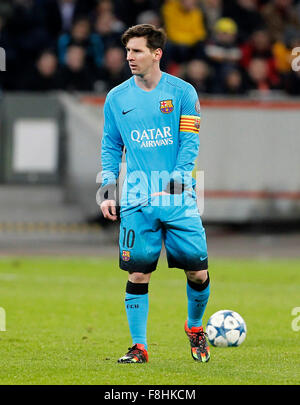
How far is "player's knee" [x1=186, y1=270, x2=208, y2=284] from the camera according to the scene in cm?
836

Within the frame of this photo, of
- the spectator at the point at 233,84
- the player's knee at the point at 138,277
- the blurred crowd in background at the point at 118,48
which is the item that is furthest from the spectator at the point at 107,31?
the player's knee at the point at 138,277

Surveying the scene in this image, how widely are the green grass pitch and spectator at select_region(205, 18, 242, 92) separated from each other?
180 inches

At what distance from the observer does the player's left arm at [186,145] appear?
26.9 feet

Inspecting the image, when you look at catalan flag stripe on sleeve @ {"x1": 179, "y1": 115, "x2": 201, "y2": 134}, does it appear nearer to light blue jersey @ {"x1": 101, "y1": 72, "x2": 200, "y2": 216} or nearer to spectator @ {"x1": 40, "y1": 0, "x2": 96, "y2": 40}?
light blue jersey @ {"x1": 101, "y1": 72, "x2": 200, "y2": 216}

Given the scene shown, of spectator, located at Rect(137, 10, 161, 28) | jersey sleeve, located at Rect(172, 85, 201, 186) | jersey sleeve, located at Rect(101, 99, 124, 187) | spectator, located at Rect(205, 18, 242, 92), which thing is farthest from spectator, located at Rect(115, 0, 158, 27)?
jersey sleeve, located at Rect(172, 85, 201, 186)

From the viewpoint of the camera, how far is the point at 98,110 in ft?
66.4

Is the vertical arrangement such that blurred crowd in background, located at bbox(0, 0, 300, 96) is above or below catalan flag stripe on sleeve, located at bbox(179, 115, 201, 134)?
above

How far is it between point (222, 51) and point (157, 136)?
12998 millimetres

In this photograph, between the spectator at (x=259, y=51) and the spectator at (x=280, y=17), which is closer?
the spectator at (x=259, y=51)

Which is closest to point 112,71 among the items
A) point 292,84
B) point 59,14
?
point 59,14

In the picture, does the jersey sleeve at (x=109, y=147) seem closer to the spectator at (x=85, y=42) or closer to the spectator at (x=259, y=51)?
the spectator at (x=85, y=42)

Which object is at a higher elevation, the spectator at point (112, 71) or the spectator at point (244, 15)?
the spectator at point (244, 15)
